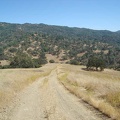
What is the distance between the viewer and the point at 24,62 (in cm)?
14862

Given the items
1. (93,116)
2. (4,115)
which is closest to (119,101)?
(93,116)

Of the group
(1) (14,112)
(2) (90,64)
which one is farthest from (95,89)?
(2) (90,64)

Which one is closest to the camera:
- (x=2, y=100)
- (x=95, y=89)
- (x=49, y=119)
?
(x=49, y=119)

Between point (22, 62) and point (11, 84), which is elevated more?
point (11, 84)

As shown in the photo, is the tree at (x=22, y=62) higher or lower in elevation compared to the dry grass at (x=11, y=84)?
lower

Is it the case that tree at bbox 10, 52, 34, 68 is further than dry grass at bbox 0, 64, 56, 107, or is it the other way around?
tree at bbox 10, 52, 34, 68

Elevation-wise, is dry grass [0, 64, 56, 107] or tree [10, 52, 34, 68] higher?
dry grass [0, 64, 56, 107]

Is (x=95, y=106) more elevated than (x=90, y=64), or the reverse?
(x=95, y=106)

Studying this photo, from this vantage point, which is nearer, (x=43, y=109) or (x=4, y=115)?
(x=4, y=115)

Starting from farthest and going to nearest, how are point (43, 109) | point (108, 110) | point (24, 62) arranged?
point (24, 62)
point (43, 109)
point (108, 110)

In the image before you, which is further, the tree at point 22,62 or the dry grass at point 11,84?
the tree at point 22,62

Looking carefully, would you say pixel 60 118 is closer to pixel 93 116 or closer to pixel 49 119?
pixel 49 119

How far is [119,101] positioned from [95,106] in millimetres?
1796

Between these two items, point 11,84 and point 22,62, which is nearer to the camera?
point 11,84
